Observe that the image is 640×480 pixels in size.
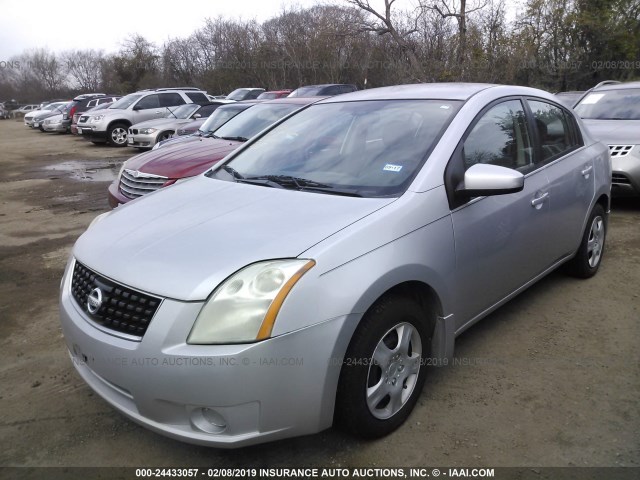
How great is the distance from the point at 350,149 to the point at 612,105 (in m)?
6.18

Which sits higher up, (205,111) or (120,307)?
(205,111)

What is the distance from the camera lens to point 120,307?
2189 millimetres

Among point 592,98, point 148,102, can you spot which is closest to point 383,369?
point 592,98

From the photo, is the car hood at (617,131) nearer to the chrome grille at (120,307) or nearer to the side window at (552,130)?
the side window at (552,130)

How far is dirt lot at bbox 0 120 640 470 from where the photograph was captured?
2422 mm

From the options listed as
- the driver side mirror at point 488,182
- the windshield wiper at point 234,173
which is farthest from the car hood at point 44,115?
the driver side mirror at point 488,182

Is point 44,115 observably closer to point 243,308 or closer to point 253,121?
point 253,121

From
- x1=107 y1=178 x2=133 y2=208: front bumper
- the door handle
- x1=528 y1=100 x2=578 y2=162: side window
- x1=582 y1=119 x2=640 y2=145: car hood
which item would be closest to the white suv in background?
x1=107 y1=178 x2=133 y2=208: front bumper

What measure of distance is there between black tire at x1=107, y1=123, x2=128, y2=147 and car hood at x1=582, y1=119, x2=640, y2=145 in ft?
48.6

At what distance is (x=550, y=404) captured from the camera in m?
2.76

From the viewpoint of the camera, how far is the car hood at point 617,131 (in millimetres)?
6465

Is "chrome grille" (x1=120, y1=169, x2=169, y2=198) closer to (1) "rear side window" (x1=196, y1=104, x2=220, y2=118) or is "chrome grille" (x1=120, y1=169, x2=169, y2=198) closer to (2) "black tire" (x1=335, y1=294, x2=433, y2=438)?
(2) "black tire" (x1=335, y1=294, x2=433, y2=438)

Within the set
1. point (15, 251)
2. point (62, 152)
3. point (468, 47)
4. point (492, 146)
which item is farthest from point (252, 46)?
point (492, 146)

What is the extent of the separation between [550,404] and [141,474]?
2.07 meters
